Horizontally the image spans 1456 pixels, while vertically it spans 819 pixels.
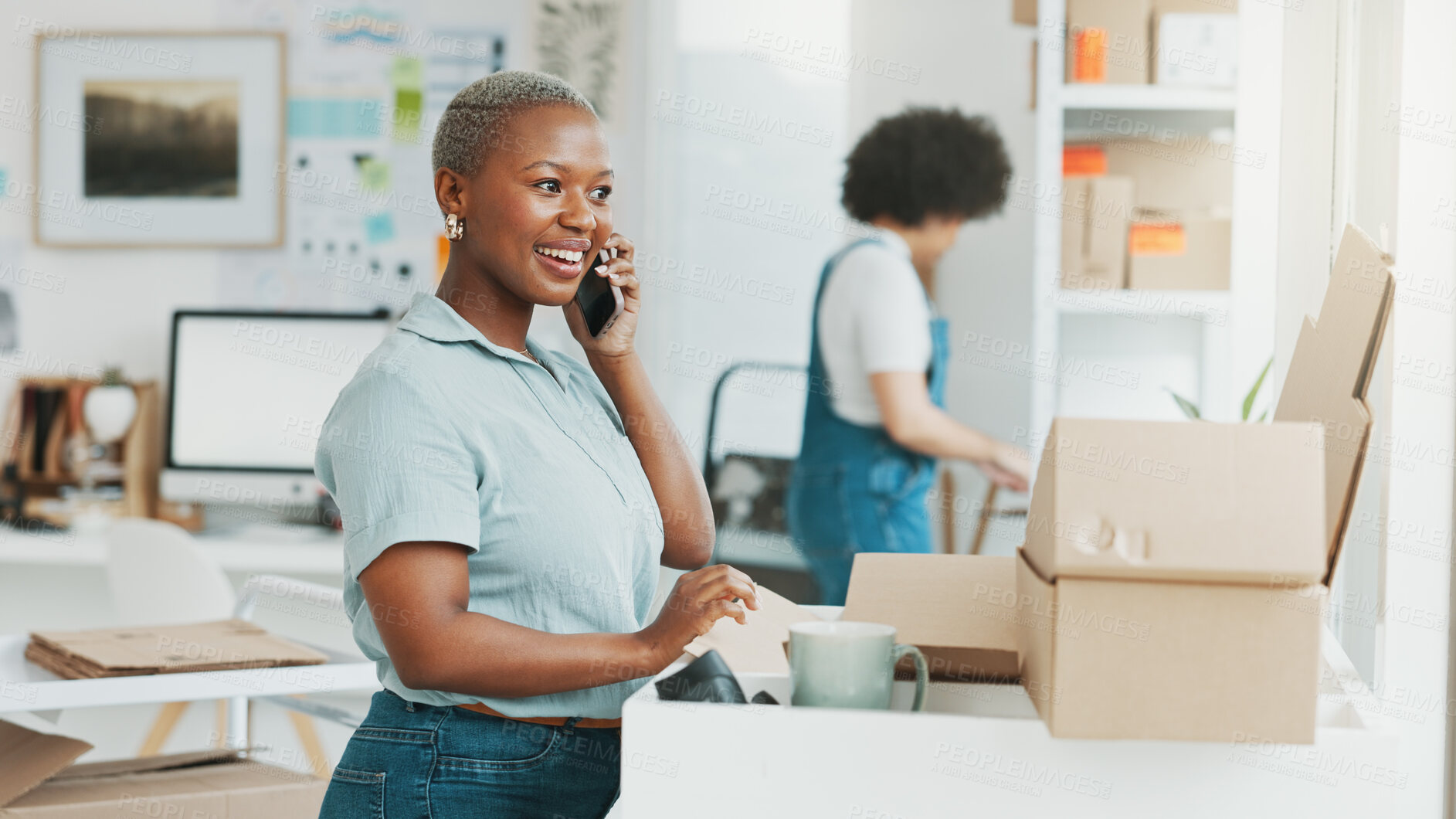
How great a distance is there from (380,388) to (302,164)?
251 centimetres

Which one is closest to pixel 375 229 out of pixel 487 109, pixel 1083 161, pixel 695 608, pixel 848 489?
pixel 848 489

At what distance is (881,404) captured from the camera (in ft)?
6.97

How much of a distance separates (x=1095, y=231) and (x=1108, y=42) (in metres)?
0.36

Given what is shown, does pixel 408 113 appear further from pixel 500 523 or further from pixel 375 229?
pixel 500 523

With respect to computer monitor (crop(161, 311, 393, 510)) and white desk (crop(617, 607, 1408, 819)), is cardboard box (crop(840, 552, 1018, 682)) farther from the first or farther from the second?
computer monitor (crop(161, 311, 393, 510))

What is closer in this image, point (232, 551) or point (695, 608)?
point (695, 608)

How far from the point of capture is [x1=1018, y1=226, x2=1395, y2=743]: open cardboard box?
66 centimetres

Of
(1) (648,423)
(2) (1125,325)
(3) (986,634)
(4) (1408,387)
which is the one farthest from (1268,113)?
(3) (986,634)

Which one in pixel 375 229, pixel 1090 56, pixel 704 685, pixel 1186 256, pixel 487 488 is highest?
pixel 1090 56

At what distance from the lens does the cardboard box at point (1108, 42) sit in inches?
90.0

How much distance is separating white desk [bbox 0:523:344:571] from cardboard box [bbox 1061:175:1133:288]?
65.1 inches

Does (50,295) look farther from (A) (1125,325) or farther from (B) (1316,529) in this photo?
(B) (1316,529)

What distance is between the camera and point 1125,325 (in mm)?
2488

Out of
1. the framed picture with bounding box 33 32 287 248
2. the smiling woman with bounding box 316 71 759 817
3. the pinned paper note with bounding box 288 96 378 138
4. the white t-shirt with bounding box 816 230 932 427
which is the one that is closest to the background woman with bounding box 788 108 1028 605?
the white t-shirt with bounding box 816 230 932 427
